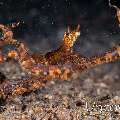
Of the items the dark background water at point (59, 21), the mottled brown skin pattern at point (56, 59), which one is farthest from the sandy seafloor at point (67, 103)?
the dark background water at point (59, 21)

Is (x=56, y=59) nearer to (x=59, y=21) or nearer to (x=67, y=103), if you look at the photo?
(x=67, y=103)

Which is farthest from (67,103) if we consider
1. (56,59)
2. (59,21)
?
(59,21)

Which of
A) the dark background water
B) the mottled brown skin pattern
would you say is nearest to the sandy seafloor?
the mottled brown skin pattern

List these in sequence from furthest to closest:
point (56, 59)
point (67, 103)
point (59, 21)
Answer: point (59, 21), point (67, 103), point (56, 59)

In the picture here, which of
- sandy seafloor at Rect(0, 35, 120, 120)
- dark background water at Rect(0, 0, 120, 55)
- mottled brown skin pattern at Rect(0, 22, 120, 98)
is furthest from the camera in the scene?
dark background water at Rect(0, 0, 120, 55)

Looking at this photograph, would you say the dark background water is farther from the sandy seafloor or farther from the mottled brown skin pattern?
the mottled brown skin pattern

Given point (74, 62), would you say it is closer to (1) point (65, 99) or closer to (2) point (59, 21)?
(1) point (65, 99)

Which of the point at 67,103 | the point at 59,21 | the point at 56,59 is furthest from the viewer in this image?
Result: the point at 59,21

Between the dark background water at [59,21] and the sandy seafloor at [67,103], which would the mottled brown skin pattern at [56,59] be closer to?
the sandy seafloor at [67,103]

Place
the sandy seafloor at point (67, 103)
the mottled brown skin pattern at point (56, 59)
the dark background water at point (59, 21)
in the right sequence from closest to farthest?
1. the mottled brown skin pattern at point (56, 59)
2. the sandy seafloor at point (67, 103)
3. the dark background water at point (59, 21)
